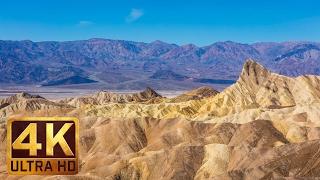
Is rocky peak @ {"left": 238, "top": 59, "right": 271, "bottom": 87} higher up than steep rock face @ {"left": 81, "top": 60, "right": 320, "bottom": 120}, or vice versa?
rocky peak @ {"left": 238, "top": 59, "right": 271, "bottom": 87}

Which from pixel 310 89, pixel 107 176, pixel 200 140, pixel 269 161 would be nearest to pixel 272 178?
pixel 269 161

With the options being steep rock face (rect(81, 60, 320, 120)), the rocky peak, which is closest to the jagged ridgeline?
steep rock face (rect(81, 60, 320, 120))

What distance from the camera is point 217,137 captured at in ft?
357

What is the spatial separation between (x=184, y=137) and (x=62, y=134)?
78.5m

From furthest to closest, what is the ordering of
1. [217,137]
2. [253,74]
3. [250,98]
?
[253,74] < [250,98] < [217,137]

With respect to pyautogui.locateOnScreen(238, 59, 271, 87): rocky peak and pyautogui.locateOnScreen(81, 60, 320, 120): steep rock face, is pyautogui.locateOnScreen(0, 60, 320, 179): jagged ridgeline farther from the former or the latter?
pyautogui.locateOnScreen(238, 59, 271, 87): rocky peak

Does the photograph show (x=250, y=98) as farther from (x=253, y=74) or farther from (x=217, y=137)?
(x=217, y=137)

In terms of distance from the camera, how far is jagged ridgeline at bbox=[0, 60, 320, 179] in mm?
85125

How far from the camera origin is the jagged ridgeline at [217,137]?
85.1 m

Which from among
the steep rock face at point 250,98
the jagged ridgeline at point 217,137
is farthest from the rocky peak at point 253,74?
the jagged ridgeline at point 217,137

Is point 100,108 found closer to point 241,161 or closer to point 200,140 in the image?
point 200,140

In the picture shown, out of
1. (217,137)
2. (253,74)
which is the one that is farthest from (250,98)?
(217,137)

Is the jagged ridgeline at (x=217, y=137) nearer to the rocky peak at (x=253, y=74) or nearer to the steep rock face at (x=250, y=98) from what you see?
the steep rock face at (x=250, y=98)

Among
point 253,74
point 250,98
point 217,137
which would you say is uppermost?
point 253,74
